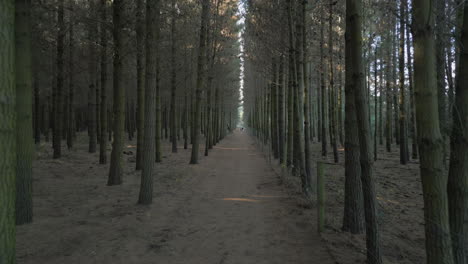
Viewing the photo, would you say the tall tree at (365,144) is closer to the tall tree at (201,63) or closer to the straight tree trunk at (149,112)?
the straight tree trunk at (149,112)

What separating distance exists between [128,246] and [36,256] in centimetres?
127

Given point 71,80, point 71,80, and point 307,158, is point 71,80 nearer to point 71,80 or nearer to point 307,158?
point 71,80

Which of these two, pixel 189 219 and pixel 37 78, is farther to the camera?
pixel 37 78

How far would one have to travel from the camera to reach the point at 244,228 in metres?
5.46

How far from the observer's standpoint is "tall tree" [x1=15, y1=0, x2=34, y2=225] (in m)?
5.17

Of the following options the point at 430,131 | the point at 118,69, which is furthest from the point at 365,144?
the point at 118,69

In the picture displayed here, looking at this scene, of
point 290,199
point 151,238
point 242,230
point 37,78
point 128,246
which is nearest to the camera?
point 128,246

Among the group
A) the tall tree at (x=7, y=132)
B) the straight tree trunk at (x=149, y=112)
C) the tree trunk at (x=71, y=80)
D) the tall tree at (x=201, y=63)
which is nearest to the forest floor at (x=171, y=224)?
the straight tree trunk at (x=149, y=112)

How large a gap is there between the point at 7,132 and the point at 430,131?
387 centimetres

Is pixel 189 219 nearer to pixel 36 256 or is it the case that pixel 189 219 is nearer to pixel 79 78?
pixel 36 256

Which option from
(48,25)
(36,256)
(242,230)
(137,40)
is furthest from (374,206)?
(48,25)

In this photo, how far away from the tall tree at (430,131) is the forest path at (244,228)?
1.77 meters

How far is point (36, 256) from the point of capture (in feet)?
13.7

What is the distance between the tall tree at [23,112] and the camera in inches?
204
